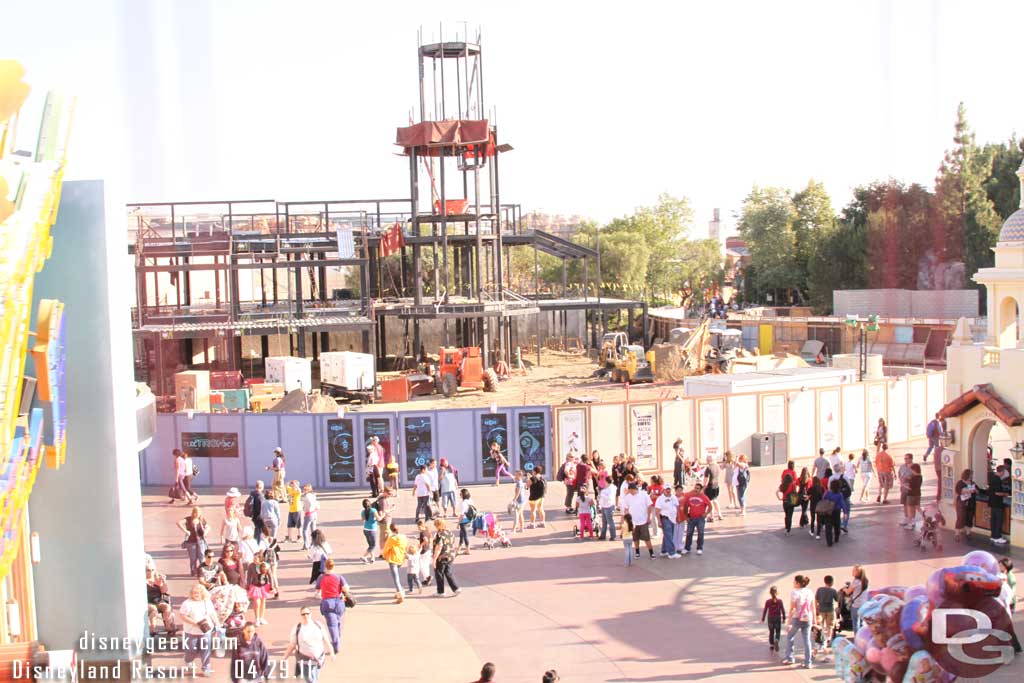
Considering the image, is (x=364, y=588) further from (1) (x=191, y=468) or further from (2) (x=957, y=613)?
(2) (x=957, y=613)

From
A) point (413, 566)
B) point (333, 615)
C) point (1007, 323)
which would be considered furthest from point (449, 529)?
point (1007, 323)

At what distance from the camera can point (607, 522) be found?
57.5 ft

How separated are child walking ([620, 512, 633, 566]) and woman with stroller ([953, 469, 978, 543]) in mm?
5525

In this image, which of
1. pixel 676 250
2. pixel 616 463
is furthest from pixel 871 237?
pixel 616 463

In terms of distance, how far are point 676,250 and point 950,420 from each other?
2699 inches

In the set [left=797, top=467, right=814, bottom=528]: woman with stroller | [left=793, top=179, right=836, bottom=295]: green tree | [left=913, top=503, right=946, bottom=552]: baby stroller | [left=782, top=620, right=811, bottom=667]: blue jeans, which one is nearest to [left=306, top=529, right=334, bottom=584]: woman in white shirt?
[left=782, top=620, right=811, bottom=667]: blue jeans

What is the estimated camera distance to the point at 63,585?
470 inches

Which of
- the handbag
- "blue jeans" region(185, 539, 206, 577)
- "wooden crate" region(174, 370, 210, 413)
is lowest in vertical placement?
"blue jeans" region(185, 539, 206, 577)

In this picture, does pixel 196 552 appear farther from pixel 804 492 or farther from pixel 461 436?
pixel 804 492

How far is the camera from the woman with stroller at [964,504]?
55.6 ft

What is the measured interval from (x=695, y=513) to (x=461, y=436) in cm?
703

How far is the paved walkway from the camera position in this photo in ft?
38.9

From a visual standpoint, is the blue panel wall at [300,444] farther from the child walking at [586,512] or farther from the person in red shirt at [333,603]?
the person in red shirt at [333,603]

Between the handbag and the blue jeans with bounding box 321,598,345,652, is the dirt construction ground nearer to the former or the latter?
the handbag
